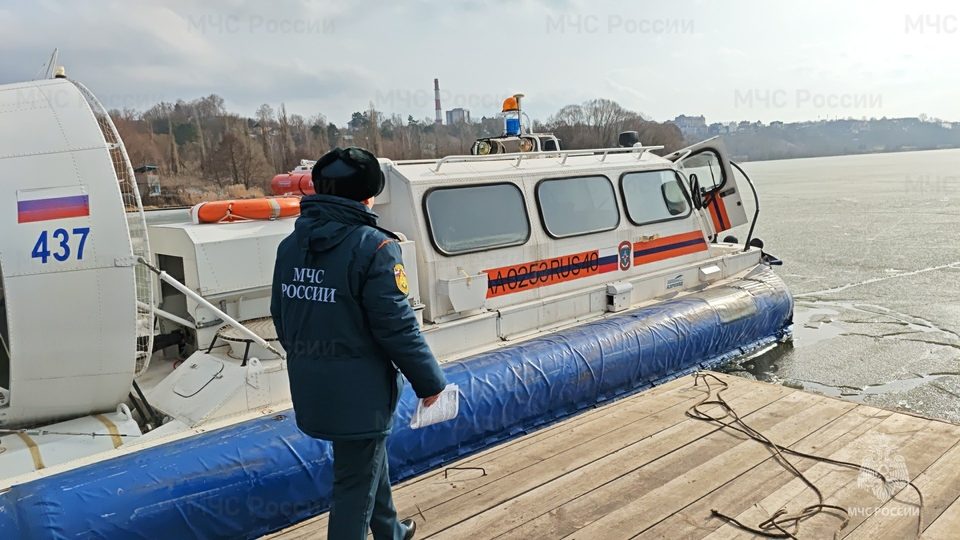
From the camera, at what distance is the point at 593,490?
9.46ft

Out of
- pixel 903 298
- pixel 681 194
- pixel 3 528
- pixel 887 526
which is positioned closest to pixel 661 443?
pixel 887 526

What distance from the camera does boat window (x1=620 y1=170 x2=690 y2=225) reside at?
6445mm

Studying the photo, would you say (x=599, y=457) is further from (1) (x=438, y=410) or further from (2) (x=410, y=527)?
(1) (x=438, y=410)

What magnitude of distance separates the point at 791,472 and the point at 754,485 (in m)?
0.23

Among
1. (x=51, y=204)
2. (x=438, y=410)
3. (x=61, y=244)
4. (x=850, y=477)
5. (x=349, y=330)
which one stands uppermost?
(x=51, y=204)

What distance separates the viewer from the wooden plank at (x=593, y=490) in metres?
2.62

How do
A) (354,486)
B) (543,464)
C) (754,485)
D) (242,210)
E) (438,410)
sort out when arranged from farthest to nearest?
(242,210) → (543,464) → (754,485) → (438,410) → (354,486)

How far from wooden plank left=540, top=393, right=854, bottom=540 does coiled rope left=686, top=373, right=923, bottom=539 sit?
0.09 m

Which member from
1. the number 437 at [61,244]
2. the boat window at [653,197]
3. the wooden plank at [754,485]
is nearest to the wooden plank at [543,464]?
the wooden plank at [754,485]

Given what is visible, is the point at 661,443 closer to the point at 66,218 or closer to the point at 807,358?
the point at 66,218

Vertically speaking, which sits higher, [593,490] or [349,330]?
[349,330]

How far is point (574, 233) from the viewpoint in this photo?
5.88 metres

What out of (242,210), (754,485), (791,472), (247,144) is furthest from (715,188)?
(247,144)

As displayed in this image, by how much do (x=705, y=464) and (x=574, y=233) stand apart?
3.09 meters
